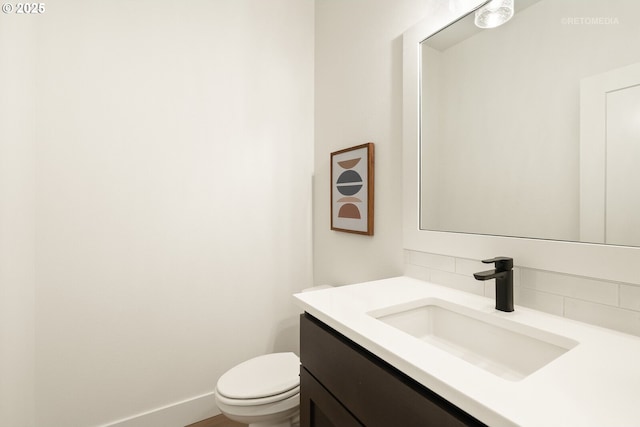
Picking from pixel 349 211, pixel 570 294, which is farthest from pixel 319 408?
pixel 349 211

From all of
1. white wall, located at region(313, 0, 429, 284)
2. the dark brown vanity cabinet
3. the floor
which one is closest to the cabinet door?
the dark brown vanity cabinet

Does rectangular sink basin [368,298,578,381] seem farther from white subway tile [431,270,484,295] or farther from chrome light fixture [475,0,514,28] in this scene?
chrome light fixture [475,0,514,28]

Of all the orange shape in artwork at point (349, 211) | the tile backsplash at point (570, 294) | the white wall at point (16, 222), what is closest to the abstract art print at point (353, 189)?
the orange shape in artwork at point (349, 211)

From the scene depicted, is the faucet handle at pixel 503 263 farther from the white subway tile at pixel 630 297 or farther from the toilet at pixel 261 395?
the toilet at pixel 261 395

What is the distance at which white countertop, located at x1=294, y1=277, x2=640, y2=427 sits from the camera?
0.43 meters

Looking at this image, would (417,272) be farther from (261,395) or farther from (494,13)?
(494,13)

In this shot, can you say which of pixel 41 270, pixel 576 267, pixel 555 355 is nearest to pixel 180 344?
pixel 41 270

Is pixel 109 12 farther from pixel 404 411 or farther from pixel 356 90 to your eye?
pixel 404 411

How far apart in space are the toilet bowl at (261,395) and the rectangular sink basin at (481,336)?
639 millimetres

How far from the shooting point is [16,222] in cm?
127

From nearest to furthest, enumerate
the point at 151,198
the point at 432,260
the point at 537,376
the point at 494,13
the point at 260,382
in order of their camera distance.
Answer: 1. the point at 537,376
2. the point at 494,13
3. the point at 432,260
4. the point at 260,382
5. the point at 151,198

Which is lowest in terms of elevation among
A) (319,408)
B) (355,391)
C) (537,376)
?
(319,408)

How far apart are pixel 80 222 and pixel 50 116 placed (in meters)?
0.49

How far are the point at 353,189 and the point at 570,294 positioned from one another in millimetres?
1001
